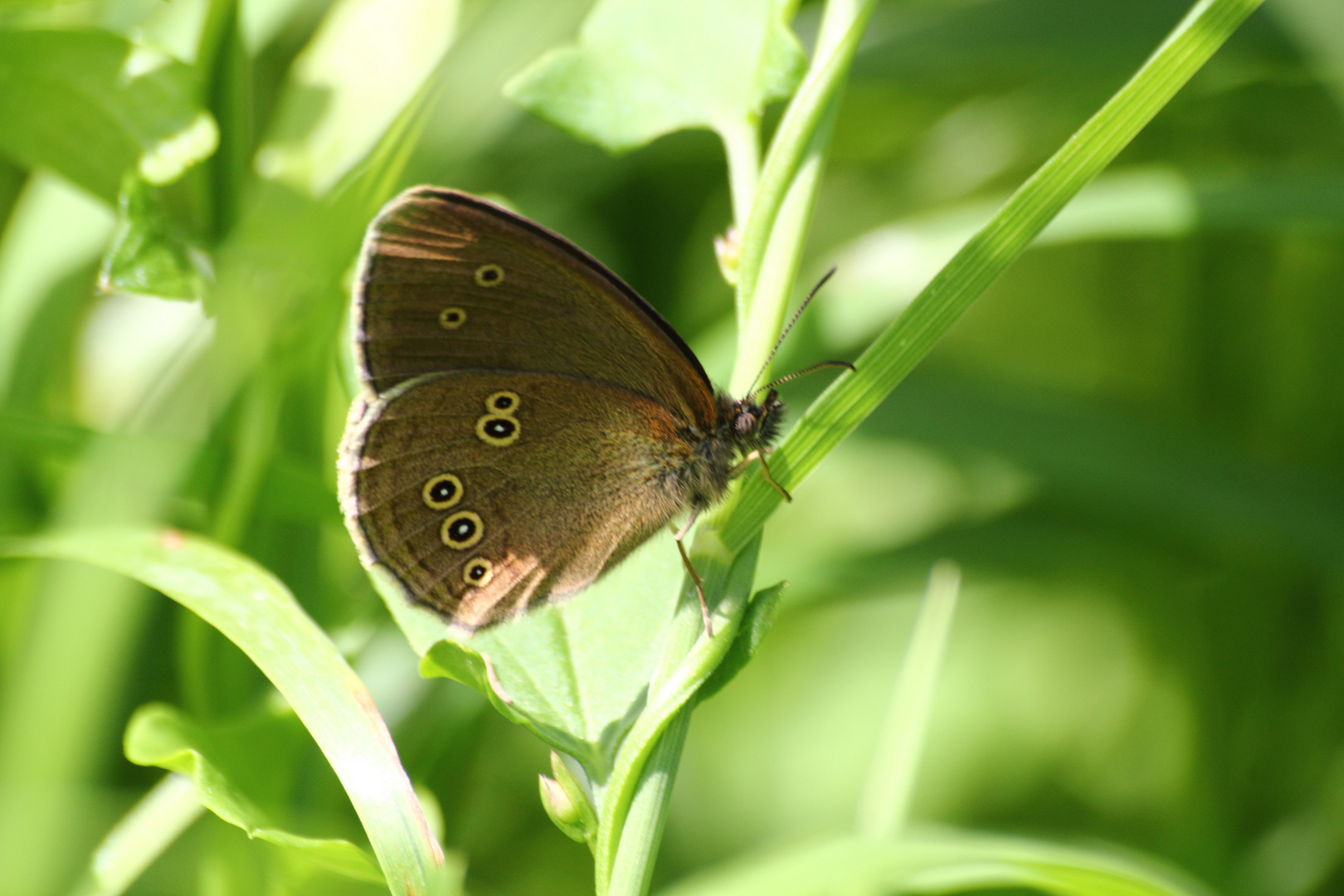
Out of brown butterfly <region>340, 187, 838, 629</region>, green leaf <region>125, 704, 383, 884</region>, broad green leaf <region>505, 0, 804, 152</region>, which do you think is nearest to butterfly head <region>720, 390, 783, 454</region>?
brown butterfly <region>340, 187, 838, 629</region>

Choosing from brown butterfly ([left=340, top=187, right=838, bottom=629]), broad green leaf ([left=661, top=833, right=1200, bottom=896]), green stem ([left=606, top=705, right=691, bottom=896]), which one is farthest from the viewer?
brown butterfly ([left=340, top=187, right=838, bottom=629])

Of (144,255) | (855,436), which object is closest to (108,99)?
(144,255)

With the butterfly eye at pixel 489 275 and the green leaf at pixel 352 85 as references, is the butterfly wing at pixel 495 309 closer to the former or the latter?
the butterfly eye at pixel 489 275

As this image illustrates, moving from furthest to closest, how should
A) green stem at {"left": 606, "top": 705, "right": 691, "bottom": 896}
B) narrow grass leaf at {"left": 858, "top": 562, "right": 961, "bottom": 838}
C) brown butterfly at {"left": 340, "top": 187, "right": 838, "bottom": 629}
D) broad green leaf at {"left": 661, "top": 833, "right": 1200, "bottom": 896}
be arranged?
1. narrow grass leaf at {"left": 858, "top": 562, "right": 961, "bottom": 838}
2. brown butterfly at {"left": 340, "top": 187, "right": 838, "bottom": 629}
3. broad green leaf at {"left": 661, "top": 833, "right": 1200, "bottom": 896}
4. green stem at {"left": 606, "top": 705, "right": 691, "bottom": 896}

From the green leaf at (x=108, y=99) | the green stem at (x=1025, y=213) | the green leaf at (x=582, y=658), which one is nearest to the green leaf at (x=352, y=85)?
the green leaf at (x=108, y=99)

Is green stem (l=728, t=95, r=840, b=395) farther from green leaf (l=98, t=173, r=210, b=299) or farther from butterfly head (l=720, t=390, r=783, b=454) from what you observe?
green leaf (l=98, t=173, r=210, b=299)

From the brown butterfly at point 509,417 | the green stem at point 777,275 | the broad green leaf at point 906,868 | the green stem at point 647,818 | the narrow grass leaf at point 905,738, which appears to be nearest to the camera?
the green stem at point 647,818

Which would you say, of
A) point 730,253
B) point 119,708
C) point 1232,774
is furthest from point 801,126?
point 1232,774

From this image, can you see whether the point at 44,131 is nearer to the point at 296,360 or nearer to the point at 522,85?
the point at 296,360
